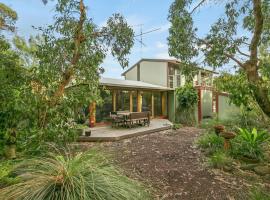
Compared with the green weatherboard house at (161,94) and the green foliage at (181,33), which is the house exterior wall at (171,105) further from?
the green foliage at (181,33)

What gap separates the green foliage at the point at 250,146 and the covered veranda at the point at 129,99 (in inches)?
259

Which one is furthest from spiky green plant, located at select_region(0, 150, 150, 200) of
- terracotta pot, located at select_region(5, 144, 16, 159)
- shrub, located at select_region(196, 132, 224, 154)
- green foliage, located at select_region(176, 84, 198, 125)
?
green foliage, located at select_region(176, 84, 198, 125)

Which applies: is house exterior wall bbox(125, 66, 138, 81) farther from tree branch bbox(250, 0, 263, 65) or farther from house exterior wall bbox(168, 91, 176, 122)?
tree branch bbox(250, 0, 263, 65)

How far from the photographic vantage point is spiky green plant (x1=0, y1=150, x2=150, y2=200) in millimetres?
2402

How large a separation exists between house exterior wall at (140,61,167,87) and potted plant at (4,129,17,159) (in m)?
16.4

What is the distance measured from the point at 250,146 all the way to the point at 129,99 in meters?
10.8

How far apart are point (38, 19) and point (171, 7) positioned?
3.35m

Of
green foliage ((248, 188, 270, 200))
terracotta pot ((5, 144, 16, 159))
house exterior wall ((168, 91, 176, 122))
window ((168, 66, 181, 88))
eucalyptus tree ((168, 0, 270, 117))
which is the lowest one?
green foliage ((248, 188, 270, 200))

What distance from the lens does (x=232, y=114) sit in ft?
44.1

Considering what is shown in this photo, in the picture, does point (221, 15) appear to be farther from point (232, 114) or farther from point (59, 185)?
point (232, 114)

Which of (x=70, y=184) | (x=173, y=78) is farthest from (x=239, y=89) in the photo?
(x=173, y=78)

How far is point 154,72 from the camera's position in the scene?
21.2 metres

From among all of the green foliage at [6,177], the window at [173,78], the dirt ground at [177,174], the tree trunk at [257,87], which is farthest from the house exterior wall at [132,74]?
the green foliage at [6,177]

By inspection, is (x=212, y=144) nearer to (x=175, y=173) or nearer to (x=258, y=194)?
(x=175, y=173)
